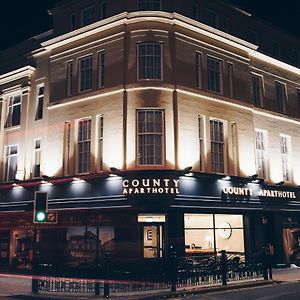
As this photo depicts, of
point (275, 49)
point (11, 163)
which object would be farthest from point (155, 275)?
point (275, 49)

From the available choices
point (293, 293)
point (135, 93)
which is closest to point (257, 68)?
point (135, 93)

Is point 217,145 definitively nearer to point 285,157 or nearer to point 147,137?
point 147,137

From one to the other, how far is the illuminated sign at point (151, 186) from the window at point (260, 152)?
8.23 m

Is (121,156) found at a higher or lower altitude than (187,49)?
lower

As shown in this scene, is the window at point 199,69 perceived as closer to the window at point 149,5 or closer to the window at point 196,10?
the window at point 196,10

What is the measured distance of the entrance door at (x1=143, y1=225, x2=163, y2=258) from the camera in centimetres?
1944

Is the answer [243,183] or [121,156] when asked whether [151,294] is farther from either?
[243,183]

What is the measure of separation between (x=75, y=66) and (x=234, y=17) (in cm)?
972

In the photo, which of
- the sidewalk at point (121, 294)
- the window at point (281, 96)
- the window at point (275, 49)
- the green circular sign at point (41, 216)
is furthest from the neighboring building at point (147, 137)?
the green circular sign at point (41, 216)

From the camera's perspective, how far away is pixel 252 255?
73.0 feet

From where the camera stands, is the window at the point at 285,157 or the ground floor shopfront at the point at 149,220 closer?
the ground floor shopfront at the point at 149,220

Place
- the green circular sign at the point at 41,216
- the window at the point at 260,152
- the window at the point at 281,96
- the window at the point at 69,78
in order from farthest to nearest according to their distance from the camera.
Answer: the window at the point at 281,96 < the window at the point at 260,152 < the window at the point at 69,78 < the green circular sign at the point at 41,216

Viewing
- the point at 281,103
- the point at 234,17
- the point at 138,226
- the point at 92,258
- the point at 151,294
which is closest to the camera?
the point at 151,294

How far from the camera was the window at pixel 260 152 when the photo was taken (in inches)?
1002
